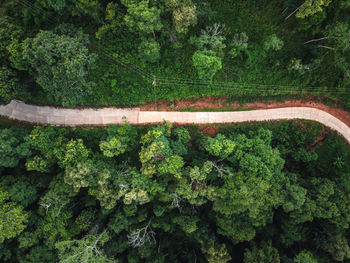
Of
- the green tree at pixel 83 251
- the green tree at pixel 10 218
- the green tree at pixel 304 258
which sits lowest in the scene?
the green tree at pixel 304 258

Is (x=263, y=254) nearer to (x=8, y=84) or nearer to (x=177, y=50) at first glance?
(x=177, y=50)

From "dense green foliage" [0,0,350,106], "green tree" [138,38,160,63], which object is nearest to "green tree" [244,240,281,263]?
"dense green foliage" [0,0,350,106]

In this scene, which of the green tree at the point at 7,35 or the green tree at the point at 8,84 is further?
the green tree at the point at 8,84

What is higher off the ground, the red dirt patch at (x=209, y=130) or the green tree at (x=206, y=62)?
the green tree at (x=206, y=62)

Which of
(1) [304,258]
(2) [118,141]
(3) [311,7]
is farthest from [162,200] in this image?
(3) [311,7]

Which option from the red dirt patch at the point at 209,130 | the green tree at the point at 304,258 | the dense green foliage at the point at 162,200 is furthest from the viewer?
the red dirt patch at the point at 209,130

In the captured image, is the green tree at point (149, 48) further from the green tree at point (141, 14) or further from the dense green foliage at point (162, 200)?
the dense green foliage at point (162, 200)

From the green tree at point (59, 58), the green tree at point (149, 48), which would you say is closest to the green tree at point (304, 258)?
the green tree at point (149, 48)

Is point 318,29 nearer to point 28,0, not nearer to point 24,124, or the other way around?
point 28,0
